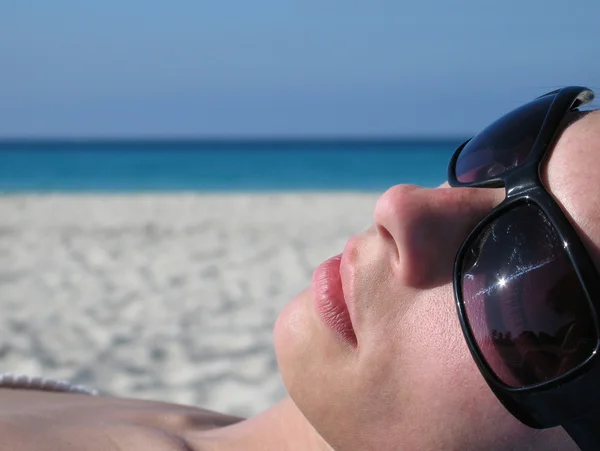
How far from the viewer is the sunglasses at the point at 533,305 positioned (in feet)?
3.90

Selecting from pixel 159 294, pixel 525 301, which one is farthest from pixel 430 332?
pixel 159 294

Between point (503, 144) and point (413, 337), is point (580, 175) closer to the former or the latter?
point (503, 144)

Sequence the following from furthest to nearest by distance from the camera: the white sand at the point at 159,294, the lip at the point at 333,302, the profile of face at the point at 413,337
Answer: the white sand at the point at 159,294 < the lip at the point at 333,302 < the profile of face at the point at 413,337

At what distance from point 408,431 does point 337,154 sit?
41.8m

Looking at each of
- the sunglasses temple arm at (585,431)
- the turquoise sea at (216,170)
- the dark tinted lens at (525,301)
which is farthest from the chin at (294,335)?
the turquoise sea at (216,170)

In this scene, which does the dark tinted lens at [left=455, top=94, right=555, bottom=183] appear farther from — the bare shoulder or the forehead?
the bare shoulder

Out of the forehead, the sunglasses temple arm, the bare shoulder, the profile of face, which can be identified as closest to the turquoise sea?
the bare shoulder

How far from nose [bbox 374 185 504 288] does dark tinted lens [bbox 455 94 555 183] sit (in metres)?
0.05

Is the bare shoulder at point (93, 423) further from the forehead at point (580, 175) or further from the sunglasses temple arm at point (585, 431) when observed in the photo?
the forehead at point (580, 175)

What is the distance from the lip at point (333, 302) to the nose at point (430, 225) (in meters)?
0.13

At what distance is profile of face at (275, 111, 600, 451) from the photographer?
131 centimetres

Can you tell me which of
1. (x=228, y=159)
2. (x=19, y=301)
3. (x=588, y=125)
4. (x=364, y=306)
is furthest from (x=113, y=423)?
(x=228, y=159)

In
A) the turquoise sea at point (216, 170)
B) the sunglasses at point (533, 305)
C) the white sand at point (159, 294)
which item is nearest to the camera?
the sunglasses at point (533, 305)

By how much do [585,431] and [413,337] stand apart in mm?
301
